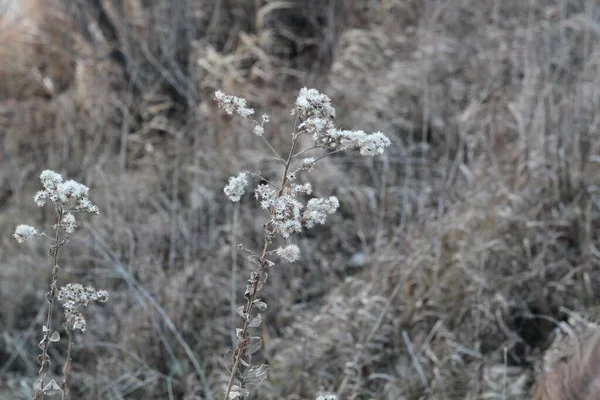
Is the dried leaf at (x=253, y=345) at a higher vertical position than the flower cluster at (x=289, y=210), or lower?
lower

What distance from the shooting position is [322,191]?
4.11 meters

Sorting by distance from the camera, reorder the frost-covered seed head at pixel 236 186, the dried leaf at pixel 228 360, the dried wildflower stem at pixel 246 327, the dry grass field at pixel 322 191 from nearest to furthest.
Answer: the frost-covered seed head at pixel 236 186, the dried wildflower stem at pixel 246 327, the dried leaf at pixel 228 360, the dry grass field at pixel 322 191

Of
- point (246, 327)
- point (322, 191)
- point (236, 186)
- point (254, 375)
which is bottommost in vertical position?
point (322, 191)

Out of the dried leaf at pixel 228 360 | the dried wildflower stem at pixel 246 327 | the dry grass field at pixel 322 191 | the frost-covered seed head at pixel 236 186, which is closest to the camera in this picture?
the frost-covered seed head at pixel 236 186

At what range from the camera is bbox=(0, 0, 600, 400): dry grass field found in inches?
122

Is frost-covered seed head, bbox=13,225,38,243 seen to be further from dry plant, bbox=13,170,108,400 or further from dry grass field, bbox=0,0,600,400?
dry grass field, bbox=0,0,600,400

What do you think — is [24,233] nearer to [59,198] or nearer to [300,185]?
[59,198]

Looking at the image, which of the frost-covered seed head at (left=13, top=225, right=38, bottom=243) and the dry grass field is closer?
the frost-covered seed head at (left=13, top=225, right=38, bottom=243)

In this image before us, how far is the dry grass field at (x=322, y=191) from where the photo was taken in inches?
122

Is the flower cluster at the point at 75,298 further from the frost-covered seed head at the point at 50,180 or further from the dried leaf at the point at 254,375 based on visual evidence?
the dried leaf at the point at 254,375

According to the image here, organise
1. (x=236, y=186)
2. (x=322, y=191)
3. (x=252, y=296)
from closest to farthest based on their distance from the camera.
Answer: (x=236, y=186), (x=252, y=296), (x=322, y=191)

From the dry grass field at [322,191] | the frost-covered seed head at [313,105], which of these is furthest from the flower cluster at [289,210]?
the dry grass field at [322,191]

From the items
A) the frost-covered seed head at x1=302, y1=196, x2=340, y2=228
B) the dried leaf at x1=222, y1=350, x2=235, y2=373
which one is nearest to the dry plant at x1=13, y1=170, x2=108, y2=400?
the dried leaf at x1=222, y1=350, x2=235, y2=373

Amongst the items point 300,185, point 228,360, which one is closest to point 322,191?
point 228,360
